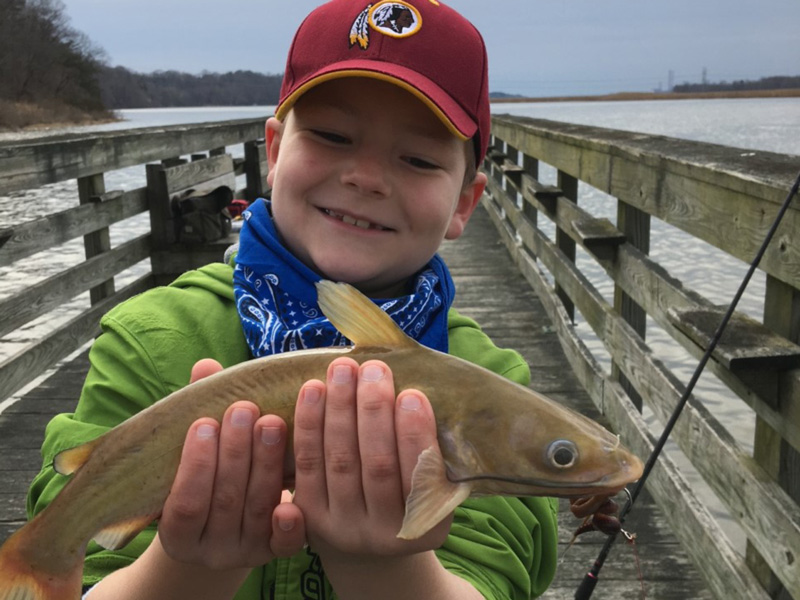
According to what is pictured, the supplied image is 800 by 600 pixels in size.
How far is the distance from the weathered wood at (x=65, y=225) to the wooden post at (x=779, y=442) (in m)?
3.58

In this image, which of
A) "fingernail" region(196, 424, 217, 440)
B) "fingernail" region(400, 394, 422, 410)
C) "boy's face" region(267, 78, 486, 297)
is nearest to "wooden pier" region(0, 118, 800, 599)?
"boy's face" region(267, 78, 486, 297)

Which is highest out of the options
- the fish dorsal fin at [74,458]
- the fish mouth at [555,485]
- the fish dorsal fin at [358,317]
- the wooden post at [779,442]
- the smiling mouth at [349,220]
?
the smiling mouth at [349,220]

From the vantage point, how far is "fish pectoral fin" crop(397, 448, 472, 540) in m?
1.12

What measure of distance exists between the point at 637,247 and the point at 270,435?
327cm

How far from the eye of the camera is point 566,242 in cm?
641

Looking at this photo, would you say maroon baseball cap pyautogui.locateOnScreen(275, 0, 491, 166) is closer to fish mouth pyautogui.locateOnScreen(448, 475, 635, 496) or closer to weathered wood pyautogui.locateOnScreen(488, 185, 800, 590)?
fish mouth pyautogui.locateOnScreen(448, 475, 635, 496)

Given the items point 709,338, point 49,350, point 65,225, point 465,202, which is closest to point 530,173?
point 65,225

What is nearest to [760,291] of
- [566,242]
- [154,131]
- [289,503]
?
[566,242]

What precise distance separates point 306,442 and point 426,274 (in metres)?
0.73

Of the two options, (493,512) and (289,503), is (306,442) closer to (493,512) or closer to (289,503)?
(289,503)

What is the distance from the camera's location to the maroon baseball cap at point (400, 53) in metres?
1.65

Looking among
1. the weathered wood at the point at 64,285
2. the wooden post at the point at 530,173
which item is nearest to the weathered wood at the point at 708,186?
the weathered wood at the point at 64,285

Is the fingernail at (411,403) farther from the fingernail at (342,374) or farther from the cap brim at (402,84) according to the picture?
the cap brim at (402,84)

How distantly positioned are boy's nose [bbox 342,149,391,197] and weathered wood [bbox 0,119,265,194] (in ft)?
9.85
